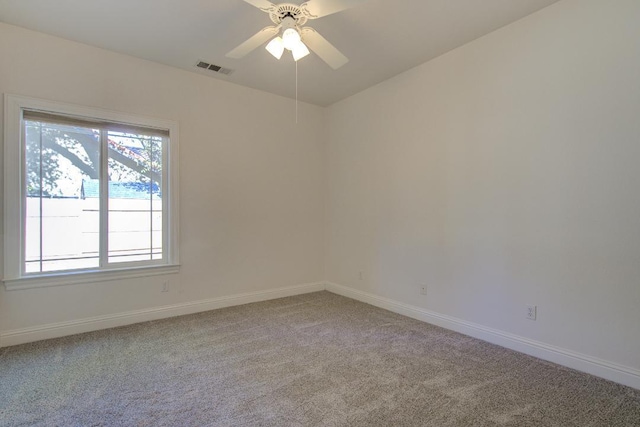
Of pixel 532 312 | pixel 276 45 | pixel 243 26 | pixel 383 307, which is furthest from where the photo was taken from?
pixel 383 307

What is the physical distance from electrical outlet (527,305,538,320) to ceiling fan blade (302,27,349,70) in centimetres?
250

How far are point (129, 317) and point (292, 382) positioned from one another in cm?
209

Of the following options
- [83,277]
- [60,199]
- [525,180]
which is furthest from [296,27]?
[83,277]

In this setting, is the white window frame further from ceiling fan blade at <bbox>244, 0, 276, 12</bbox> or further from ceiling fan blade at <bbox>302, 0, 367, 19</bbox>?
ceiling fan blade at <bbox>302, 0, 367, 19</bbox>

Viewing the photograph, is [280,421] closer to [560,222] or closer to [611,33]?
[560,222]

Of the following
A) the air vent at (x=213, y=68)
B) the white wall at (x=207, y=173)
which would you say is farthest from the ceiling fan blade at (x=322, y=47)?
the white wall at (x=207, y=173)

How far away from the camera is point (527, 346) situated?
102 inches

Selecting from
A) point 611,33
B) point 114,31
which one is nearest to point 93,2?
point 114,31

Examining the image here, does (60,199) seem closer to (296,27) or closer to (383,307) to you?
(296,27)

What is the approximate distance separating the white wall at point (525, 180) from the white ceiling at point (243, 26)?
26cm

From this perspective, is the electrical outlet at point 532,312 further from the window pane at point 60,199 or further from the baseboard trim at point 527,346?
the window pane at point 60,199

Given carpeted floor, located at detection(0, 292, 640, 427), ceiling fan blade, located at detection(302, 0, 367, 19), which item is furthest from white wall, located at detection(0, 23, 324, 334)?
ceiling fan blade, located at detection(302, 0, 367, 19)

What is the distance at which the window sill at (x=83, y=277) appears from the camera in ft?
9.19

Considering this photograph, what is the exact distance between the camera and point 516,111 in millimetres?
2691
